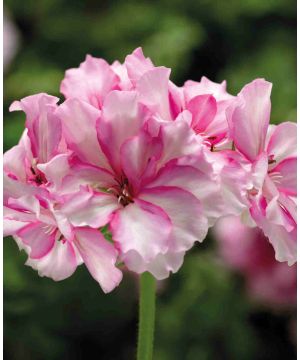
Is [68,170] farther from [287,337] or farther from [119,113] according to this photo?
[287,337]

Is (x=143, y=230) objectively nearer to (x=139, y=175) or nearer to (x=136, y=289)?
(x=139, y=175)

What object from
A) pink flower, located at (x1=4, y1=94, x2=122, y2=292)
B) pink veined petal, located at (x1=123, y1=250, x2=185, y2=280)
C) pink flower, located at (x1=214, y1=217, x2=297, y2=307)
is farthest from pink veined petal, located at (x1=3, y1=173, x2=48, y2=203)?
pink flower, located at (x1=214, y1=217, x2=297, y2=307)

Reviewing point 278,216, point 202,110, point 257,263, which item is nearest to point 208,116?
point 202,110

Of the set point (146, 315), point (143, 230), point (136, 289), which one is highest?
point (143, 230)

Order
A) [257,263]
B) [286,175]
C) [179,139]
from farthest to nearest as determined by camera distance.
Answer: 1. [257,263]
2. [286,175]
3. [179,139]

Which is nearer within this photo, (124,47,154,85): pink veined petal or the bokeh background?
(124,47,154,85): pink veined petal

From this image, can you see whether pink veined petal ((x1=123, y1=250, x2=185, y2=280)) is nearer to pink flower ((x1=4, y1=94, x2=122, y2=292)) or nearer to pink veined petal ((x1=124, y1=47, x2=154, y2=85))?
pink flower ((x1=4, y1=94, x2=122, y2=292))

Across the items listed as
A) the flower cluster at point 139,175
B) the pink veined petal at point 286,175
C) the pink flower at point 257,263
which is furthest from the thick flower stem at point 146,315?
the pink flower at point 257,263

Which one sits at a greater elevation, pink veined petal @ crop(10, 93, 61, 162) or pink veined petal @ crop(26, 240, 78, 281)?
pink veined petal @ crop(10, 93, 61, 162)
